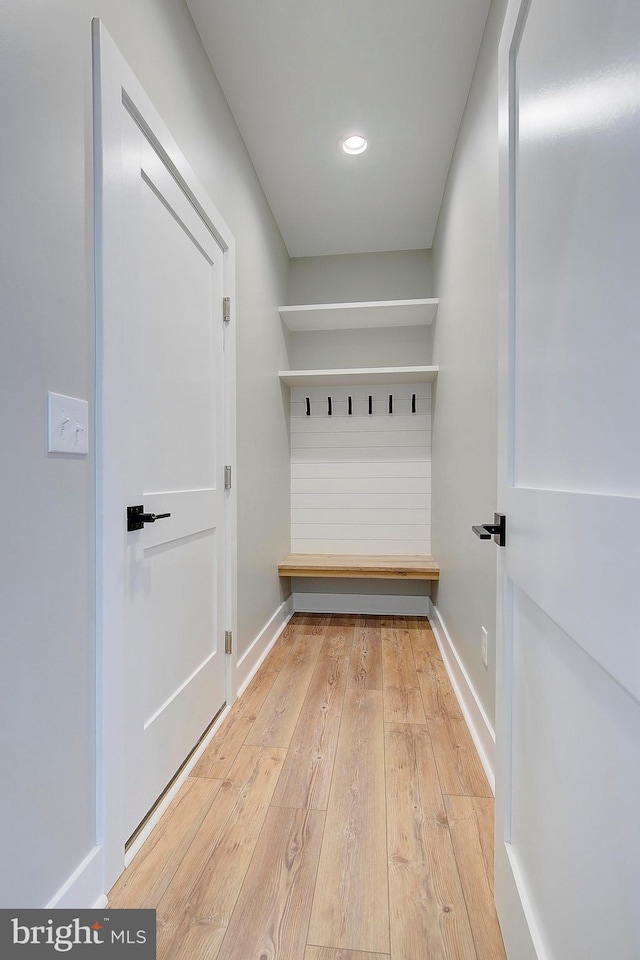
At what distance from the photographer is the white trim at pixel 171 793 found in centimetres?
123

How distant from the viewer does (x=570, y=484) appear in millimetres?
671

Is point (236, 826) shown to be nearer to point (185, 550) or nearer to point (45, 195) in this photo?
point (185, 550)

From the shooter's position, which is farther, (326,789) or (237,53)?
(237,53)

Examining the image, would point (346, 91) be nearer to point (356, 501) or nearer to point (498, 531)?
point (498, 531)

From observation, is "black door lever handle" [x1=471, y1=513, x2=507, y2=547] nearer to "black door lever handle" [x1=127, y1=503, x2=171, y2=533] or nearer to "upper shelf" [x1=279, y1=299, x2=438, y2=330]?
"black door lever handle" [x1=127, y1=503, x2=171, y2=533]

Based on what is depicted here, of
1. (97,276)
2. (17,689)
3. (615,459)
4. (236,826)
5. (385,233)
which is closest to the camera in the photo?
(615,459)

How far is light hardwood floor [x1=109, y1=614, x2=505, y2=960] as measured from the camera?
1.00 m

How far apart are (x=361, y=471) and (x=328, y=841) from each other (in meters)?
2.43

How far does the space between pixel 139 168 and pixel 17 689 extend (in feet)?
4.38

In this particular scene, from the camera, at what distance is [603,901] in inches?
21.8

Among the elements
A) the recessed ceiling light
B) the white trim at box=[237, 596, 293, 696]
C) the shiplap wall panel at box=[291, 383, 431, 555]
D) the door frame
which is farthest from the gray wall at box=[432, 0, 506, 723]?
the door frame

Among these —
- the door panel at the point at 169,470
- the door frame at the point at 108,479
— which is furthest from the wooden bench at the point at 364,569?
the door frame at the point at 108,479

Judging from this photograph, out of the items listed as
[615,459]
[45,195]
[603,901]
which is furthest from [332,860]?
[45,195]

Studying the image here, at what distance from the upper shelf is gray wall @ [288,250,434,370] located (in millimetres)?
93
